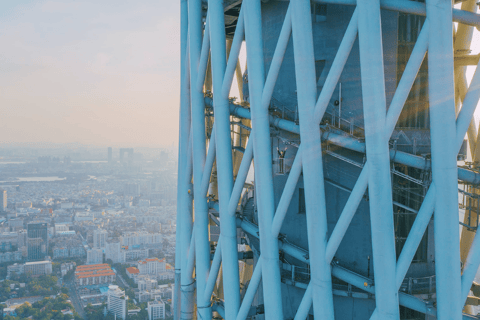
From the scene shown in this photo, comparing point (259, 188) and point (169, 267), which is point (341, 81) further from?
point (169, 267)

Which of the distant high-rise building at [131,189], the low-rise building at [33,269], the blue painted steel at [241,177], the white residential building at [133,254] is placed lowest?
the white residential building at [133,254]

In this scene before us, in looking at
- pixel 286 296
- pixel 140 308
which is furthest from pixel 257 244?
pixel 140 308

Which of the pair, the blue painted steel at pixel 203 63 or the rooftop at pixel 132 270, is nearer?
the blue painted steel at pixel 203 63

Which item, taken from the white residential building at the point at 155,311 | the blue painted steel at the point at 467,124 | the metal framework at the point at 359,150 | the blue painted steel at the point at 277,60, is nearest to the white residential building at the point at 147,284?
the white residential building at the point at 155,311

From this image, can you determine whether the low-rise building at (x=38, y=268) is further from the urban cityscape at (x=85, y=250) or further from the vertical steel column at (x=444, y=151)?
the vertical steel column at (x=444, y=151)

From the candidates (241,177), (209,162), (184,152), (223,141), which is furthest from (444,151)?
(184,152)
